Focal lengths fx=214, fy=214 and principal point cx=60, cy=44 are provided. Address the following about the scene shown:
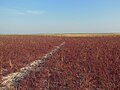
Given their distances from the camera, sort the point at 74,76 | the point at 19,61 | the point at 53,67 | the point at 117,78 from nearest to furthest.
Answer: the point at 117,78 → the point at 74,76 → the point at 53,67 → the point at 19,61

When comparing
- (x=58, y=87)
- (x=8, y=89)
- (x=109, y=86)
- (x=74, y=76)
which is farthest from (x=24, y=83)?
(x=109, y=86)

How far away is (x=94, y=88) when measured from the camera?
Result: 6293 mm

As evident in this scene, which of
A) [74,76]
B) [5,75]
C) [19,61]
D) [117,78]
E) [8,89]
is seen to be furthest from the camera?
[19,61]

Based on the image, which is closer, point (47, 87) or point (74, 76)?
point (47, 87)

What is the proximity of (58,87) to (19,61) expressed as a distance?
5.59m

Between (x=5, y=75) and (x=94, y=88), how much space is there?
3716 mm

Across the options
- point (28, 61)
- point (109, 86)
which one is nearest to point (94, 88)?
point (109, 86)

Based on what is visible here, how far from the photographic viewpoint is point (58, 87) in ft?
20.8

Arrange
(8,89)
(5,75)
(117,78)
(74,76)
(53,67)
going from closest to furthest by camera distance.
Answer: (8,89) → (117,78) → (74,76) → (5,75) → (53,67)

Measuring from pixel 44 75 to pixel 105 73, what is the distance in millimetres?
2194

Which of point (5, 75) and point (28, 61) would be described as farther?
point (28, 61)

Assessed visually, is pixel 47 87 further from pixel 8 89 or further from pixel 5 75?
pixel 5 75

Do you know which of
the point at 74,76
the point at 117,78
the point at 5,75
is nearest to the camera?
the point at 117,78

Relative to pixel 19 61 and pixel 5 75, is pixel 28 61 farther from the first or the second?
pixel 5 75
